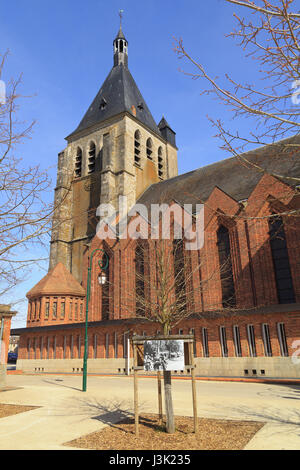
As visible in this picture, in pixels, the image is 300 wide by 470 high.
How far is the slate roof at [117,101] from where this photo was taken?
135 feet

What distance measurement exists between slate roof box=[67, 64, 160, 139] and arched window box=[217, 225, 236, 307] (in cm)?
2249

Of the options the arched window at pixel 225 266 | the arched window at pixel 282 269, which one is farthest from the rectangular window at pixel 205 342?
the arched window at pixel 282 269

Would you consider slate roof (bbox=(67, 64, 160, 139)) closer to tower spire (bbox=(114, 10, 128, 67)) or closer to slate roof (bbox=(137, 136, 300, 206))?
tower spire (bbox=(114, 10, 128, 67))

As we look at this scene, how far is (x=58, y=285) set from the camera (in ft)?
98.7

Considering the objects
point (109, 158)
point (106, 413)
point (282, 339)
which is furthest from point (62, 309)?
point (106, 413)

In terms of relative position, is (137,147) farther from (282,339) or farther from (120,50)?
(282,339)

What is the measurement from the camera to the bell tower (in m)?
35.2

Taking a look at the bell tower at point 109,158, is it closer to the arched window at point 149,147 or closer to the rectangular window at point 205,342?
the arched window at point 149,147

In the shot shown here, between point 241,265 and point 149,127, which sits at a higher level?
point 149,127

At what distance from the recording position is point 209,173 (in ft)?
101

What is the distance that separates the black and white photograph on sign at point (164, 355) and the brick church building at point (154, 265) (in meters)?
2.75
